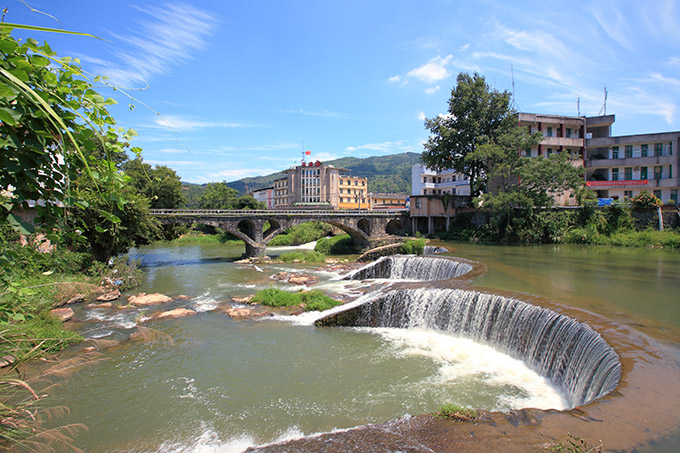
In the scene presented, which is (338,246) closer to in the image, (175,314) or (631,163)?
(175,314)

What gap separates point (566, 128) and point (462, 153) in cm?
1397

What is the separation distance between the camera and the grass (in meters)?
16.7

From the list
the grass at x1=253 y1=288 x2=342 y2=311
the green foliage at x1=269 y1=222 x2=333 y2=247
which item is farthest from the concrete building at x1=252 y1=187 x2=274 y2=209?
the grass at x1=253 y1=288 x2=342 y2=311

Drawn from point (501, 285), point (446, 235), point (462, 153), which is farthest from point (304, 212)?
point (501, 285)

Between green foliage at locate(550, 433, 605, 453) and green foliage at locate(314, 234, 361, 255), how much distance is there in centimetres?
3775

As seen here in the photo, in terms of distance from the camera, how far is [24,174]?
246 cm

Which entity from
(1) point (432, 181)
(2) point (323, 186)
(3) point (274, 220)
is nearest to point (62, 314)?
(3) point (274, 220)

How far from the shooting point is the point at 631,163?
40.3 metres

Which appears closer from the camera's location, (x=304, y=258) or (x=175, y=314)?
(x=175, y=314)

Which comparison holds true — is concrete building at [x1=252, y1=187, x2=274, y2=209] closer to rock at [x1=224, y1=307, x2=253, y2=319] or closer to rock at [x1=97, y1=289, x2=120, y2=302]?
rock at [x1=97, y1=289, x2=120, y2=302]

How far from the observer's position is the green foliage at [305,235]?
5362 cm

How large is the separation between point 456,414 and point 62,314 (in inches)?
622

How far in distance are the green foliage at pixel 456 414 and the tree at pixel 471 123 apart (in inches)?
1329

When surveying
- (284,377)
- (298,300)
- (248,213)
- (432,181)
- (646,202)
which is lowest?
(284,377)
